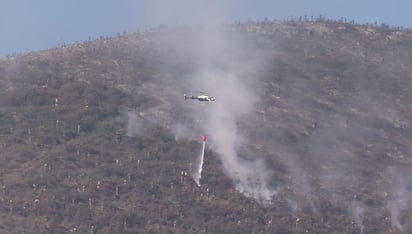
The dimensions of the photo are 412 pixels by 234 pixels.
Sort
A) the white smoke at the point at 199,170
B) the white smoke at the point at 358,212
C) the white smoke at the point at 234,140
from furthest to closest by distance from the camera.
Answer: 1. the white smoke at the point at 234,140
2. the white smoke at the point at 199,170
3. the white smoke at the point at 358,212

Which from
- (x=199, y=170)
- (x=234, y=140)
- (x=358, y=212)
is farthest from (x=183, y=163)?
(x=358, y=212)

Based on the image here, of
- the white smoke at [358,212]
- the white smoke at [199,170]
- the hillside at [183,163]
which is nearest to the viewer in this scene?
the hillside at [183,163]

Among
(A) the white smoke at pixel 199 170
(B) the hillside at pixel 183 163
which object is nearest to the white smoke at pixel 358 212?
(B) the hillside at pixel 183 163

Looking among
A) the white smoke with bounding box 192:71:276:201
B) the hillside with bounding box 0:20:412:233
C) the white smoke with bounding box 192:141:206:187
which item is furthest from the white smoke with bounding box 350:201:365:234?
the white smoke with bounding box 192:141:206:187

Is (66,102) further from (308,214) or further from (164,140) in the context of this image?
(308,214)

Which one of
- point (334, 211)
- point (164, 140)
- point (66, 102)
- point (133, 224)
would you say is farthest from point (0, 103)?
point (334, 211)

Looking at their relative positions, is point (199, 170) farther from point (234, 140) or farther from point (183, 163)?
point (234, 140)

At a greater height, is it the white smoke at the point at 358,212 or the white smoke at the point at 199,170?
the white smoke at the point at 199,170

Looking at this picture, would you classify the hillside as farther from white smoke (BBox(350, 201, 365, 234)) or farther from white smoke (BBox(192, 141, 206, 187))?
white smoke (BBox(192, 141, 206, 187))

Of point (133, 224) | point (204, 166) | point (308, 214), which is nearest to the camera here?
point (133, 224)

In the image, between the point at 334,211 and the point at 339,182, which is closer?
the point at 334,211

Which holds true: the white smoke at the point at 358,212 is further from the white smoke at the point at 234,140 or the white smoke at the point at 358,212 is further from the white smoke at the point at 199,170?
the white smoke at the point at 199,170
